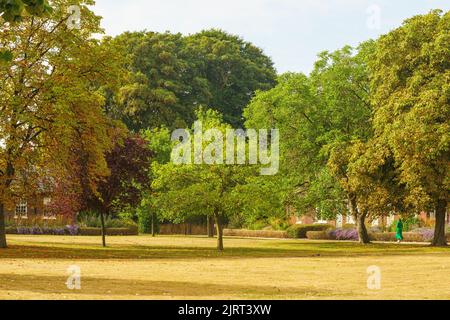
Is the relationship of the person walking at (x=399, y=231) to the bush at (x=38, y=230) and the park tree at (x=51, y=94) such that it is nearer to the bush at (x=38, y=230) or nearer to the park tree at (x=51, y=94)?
the park tree at (x=51, y=94)

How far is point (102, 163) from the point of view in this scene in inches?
1480

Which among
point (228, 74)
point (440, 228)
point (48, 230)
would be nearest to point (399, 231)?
point (440, 228)

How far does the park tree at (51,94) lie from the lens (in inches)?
1373

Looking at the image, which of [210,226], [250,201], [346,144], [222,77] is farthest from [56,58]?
[222,77]

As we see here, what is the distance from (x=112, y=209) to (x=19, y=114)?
38.5 feet

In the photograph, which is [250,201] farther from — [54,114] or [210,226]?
[210,226]

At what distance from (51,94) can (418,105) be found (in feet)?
65.5

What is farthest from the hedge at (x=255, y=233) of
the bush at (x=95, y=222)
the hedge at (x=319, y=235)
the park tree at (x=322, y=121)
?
the park tree at (x=322, y=121)

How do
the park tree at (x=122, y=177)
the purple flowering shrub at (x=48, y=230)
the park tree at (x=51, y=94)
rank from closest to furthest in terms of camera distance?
the park tree at (x=51, y=94) → the park tree at (x=122, y=177) → the purple flowering shrub at (x=48, y=230)

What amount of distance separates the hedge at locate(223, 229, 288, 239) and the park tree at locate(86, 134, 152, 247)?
24.5 metres

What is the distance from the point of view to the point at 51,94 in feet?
114

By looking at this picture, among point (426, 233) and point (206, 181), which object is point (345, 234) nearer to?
point (426, 233)

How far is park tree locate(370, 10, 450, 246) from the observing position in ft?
135

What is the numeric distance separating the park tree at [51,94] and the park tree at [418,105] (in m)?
16.5
